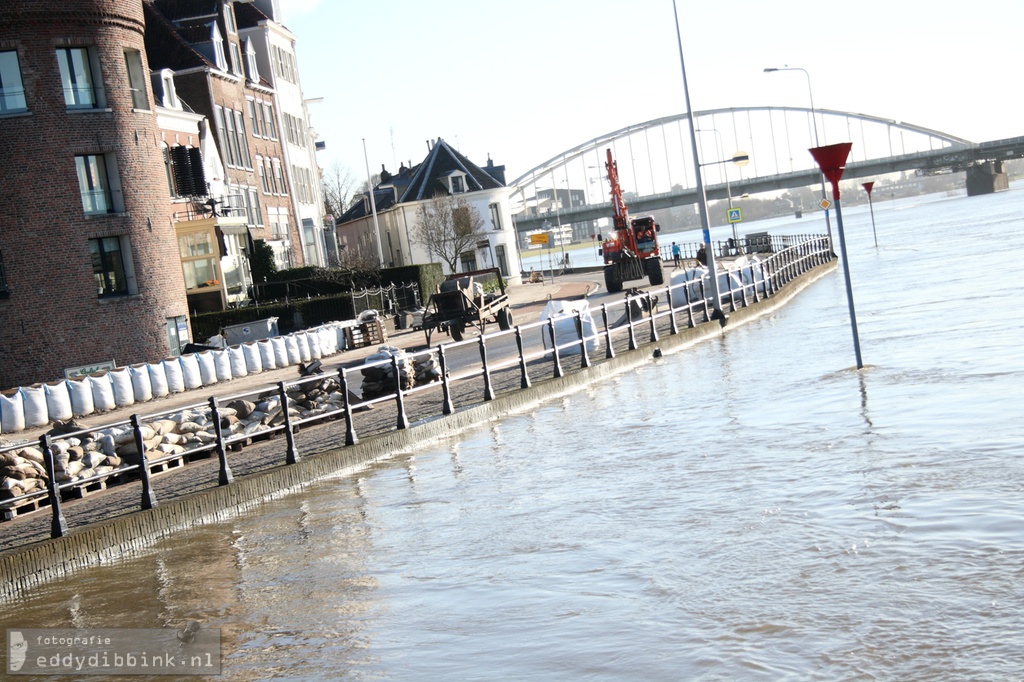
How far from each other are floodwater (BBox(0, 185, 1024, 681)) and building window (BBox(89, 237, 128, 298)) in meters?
21.4

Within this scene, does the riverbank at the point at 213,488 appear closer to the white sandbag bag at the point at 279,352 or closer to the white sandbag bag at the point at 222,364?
the white sandbag bag at the point at 222,364

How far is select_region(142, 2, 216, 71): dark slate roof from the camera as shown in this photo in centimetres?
5000

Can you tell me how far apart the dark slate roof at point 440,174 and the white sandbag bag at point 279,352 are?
147 ft

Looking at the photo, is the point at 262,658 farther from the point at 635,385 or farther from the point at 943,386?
the point at 635,385

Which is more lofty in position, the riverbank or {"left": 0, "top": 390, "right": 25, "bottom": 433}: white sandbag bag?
{"left": 0, "top": 390, "right": 25, "bottom": 433}: white sandbag bag

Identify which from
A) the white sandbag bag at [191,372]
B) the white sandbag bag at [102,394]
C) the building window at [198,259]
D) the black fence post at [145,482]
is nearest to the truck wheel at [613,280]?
the building window at [198,259]

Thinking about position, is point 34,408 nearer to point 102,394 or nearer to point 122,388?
point 102,394

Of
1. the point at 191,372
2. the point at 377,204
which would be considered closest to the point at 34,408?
the point at 191,372

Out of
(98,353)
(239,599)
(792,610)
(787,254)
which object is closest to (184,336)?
(98,353)

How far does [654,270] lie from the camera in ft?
184

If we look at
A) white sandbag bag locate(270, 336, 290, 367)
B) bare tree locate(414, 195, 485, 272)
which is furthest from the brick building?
bare tree locate(414, 195, 485, 272)

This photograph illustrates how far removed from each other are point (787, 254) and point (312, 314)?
19.6 metres

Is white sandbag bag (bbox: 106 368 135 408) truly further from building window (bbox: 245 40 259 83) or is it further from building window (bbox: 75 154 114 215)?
building window (bbox: 245 40 259 83)

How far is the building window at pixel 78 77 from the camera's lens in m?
34.3
